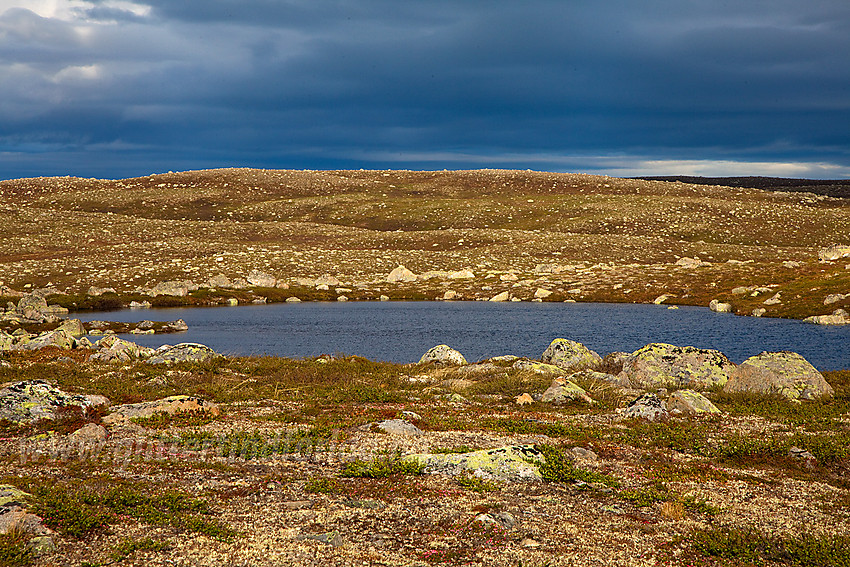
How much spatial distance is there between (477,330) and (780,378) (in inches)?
1270

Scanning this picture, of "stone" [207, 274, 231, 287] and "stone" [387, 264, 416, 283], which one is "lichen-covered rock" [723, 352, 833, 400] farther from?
"stone" [207, 274, 231, 287]

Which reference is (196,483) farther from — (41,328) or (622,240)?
(622,240)

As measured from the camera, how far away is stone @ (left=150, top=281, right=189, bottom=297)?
86688mm

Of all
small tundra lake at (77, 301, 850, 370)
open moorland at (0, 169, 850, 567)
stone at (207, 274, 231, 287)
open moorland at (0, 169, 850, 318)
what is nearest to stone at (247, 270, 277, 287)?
open moorland at (0, 169, 850, 318)

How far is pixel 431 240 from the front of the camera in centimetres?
13150

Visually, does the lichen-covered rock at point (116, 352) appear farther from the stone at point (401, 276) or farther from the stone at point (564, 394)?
the stone at point (401, 276)

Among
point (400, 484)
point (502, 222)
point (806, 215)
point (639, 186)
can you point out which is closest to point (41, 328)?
point (400, 484)

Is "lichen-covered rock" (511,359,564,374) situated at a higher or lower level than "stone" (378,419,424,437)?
lower

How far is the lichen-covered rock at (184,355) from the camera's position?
3384 cm

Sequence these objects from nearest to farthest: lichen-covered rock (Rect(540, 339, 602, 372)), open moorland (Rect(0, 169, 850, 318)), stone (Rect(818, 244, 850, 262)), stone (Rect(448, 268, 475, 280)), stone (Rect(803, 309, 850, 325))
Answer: lichen-covered rock (Rect(540, 339, 602, 372)), stone (Rect(803, 309, 850, 325)), open moorland (Rect(0, 169, 850, 318)), stone (Rect(818, 244, 850, 262)), stone (Rect(448, 268, 475, 280))

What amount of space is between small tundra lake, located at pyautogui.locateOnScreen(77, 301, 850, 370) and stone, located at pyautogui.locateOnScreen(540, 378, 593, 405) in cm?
1702

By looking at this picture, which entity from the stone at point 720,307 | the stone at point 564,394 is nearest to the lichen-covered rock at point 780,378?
the stone at point 564,394

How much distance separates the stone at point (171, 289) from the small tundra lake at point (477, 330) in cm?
784

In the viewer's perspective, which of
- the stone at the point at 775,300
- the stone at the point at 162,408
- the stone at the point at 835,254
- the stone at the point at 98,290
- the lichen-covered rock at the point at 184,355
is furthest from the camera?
the stone at the point at 835,254
